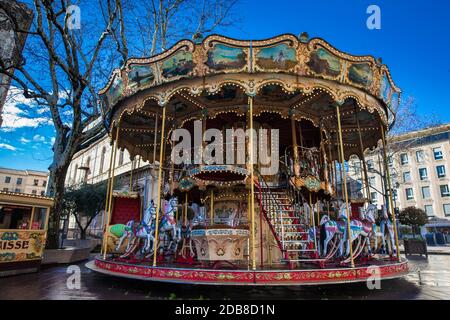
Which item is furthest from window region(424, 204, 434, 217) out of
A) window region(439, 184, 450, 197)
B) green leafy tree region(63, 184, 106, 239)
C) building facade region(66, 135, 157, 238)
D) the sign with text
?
the sign with text

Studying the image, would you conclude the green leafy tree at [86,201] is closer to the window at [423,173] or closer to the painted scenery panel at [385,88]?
the painted scenery panel at [385,88]

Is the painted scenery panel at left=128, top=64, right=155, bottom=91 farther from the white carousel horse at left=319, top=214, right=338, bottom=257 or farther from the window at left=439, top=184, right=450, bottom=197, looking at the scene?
the window at left=439, top=184, right=450, bottom=197

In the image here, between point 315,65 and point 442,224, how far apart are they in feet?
148

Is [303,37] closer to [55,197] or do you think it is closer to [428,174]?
[55,197]

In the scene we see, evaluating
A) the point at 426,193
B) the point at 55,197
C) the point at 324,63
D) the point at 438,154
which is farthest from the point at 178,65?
the point at 438,154

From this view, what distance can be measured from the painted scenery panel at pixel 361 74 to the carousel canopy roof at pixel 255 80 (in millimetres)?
13

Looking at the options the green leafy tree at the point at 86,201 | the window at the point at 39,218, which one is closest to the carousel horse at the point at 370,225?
the window at the point at 39,218

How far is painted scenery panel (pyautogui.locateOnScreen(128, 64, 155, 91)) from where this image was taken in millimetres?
8250

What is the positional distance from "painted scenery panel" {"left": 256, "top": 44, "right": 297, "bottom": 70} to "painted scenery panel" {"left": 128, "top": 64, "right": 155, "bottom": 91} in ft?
10.1

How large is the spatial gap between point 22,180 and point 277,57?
3337 inches

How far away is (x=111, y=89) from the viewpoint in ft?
31.4

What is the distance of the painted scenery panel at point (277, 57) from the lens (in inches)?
285

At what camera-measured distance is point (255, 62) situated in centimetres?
739
